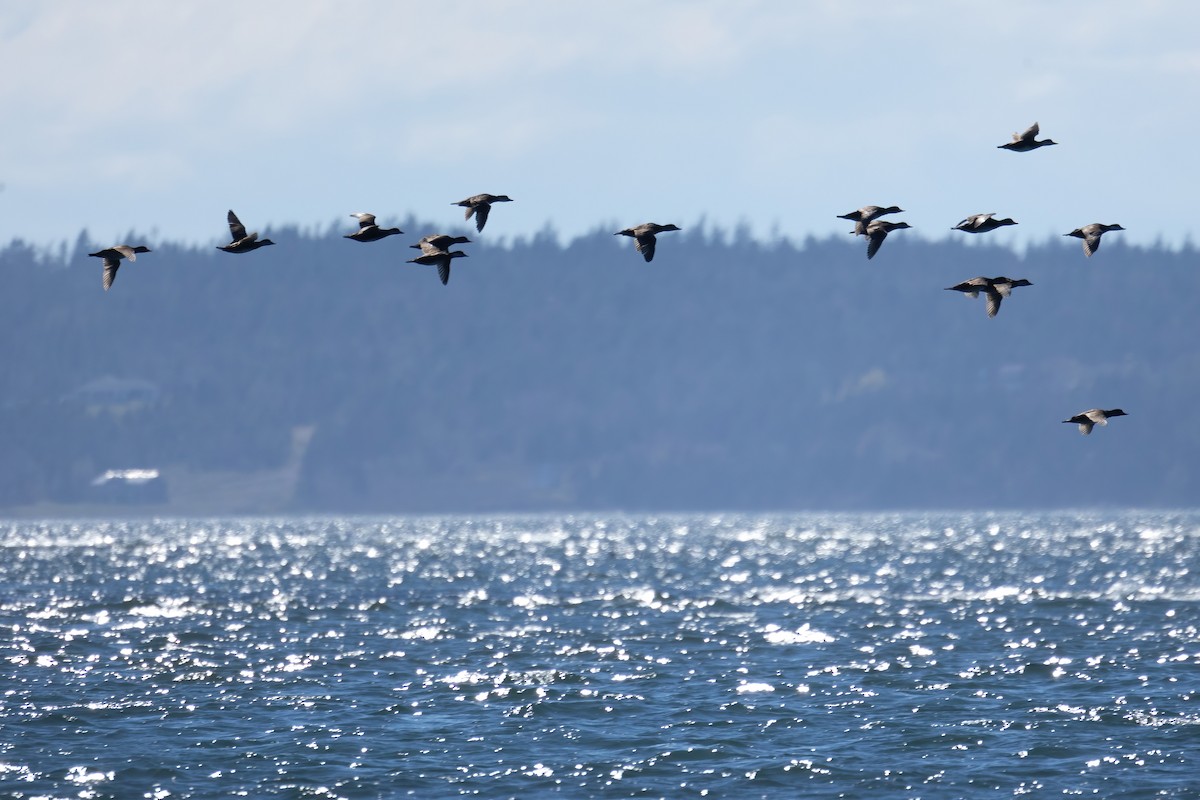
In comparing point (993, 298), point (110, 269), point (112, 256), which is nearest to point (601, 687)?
point (993, 298)

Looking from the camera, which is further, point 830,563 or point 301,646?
point 830,563

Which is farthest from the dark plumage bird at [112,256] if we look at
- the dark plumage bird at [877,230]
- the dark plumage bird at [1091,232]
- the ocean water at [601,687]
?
the dark plumage bird at [1091,232]

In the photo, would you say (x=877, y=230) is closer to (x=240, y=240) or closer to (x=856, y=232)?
(x=856, y=232)

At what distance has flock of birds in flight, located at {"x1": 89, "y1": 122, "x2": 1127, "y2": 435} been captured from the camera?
111ft

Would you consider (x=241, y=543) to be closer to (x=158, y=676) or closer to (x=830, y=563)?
(x=830, y=563)

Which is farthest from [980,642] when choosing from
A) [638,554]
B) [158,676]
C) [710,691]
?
[638,554]

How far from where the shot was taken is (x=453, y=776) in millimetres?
32406

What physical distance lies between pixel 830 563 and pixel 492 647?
182 feet

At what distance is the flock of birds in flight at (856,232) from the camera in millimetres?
33938

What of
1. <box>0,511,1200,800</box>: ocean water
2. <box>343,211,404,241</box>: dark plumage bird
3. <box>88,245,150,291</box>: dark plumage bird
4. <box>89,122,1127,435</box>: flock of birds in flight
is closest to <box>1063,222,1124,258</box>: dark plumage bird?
<box>89,122,1127,435</box>: flock of birds in flight

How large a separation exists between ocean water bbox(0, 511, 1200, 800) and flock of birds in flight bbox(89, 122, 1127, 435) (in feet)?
22.8

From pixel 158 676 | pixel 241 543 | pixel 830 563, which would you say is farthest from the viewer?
pixel 241 543

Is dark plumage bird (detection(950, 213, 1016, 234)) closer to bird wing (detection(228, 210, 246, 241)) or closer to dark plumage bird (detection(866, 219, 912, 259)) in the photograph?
dark plumage bird (detection(866, 219, 912, 259))

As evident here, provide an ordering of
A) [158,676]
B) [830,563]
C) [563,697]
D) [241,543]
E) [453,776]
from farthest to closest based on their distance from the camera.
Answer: [241,543], [830,563], [158,676], [563,697], [453,776]
